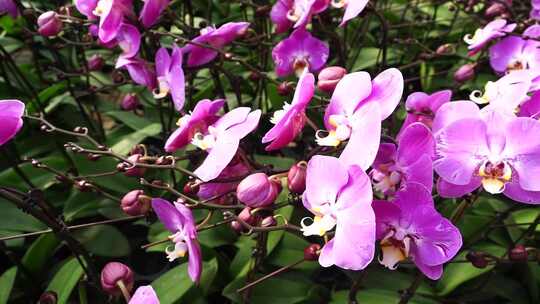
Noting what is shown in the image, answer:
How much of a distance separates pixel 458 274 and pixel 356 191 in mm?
449

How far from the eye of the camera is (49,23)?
0.83m

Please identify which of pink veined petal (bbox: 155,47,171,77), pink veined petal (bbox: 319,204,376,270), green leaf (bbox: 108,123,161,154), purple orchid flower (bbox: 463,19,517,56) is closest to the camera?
pink veined petal (bbox: 319,204,376,270)

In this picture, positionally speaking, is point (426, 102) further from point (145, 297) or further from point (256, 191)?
point (145, 297)

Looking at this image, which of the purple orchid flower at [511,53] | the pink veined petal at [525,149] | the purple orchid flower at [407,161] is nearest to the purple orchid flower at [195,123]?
the purple orchid flower at [407,161]

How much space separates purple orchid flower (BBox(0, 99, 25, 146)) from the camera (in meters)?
0.53

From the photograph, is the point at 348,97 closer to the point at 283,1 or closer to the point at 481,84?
the point at 283,1

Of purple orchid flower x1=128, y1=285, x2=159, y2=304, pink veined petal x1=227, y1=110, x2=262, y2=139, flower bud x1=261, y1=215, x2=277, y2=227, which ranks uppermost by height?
pink veined petal x1=227, y1=110, x2=262, y2=139

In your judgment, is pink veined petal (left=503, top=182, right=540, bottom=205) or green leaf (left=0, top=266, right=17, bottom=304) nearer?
pink veined petal (left=503, top=182, right=540, bottom=205)

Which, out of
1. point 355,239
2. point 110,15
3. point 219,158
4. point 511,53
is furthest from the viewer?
point 511,53

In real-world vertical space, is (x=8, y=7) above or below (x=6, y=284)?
above

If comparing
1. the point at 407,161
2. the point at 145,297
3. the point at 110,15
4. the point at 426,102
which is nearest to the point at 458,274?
the point at 426,102

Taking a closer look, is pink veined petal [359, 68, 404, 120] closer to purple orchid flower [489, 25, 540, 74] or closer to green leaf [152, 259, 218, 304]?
green leaf [152, 259, 218, 304]

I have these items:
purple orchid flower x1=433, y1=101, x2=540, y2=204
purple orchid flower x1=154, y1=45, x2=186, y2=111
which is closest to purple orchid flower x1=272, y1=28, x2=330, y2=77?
purple orchid flower x1=154, y1=45, x2=186, y2=111

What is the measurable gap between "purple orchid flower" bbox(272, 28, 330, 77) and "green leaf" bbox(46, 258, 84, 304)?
17.3 inches
